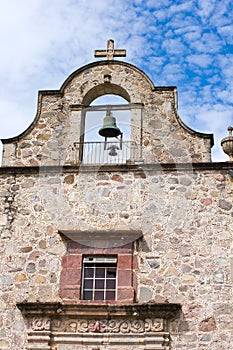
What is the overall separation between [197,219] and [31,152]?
3.52m

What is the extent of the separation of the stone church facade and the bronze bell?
0.15 ft

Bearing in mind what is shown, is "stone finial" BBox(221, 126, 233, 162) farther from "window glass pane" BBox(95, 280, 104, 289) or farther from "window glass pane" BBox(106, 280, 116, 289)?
"window glass pane" BBox(95, 280, 104, 289)

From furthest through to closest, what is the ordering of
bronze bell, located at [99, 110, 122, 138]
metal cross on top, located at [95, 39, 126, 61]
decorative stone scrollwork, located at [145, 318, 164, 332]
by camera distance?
metal cross on top, located at [95, 39, 126, 61] < bronze bell, located at [99, 110, 122, 138] < decorative stone scrollwork, located at [145, 318, 164, 332]

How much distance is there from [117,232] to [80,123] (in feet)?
8.18

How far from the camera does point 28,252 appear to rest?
39.0 ft

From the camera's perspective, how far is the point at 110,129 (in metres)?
12.9

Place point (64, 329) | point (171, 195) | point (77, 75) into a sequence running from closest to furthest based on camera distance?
point (64, 329), point (171, 195), point (77, 75)

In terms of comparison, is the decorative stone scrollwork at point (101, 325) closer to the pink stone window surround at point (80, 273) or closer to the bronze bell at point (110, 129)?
the pink stone window surround at point (80, 273)

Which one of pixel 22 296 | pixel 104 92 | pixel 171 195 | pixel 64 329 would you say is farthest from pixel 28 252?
pixel 104 92

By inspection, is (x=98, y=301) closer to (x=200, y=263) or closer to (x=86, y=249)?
(x=86, y=249)

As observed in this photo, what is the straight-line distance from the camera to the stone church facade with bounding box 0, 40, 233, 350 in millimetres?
11148

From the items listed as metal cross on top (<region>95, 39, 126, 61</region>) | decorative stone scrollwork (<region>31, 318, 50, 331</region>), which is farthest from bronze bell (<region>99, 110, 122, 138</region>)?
decorative stone scrollwork (<region>31, 318, 50, 331</region>)

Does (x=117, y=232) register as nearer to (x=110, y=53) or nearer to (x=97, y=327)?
(x=97, y=327)

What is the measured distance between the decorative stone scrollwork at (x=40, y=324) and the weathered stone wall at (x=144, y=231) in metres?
0.22
